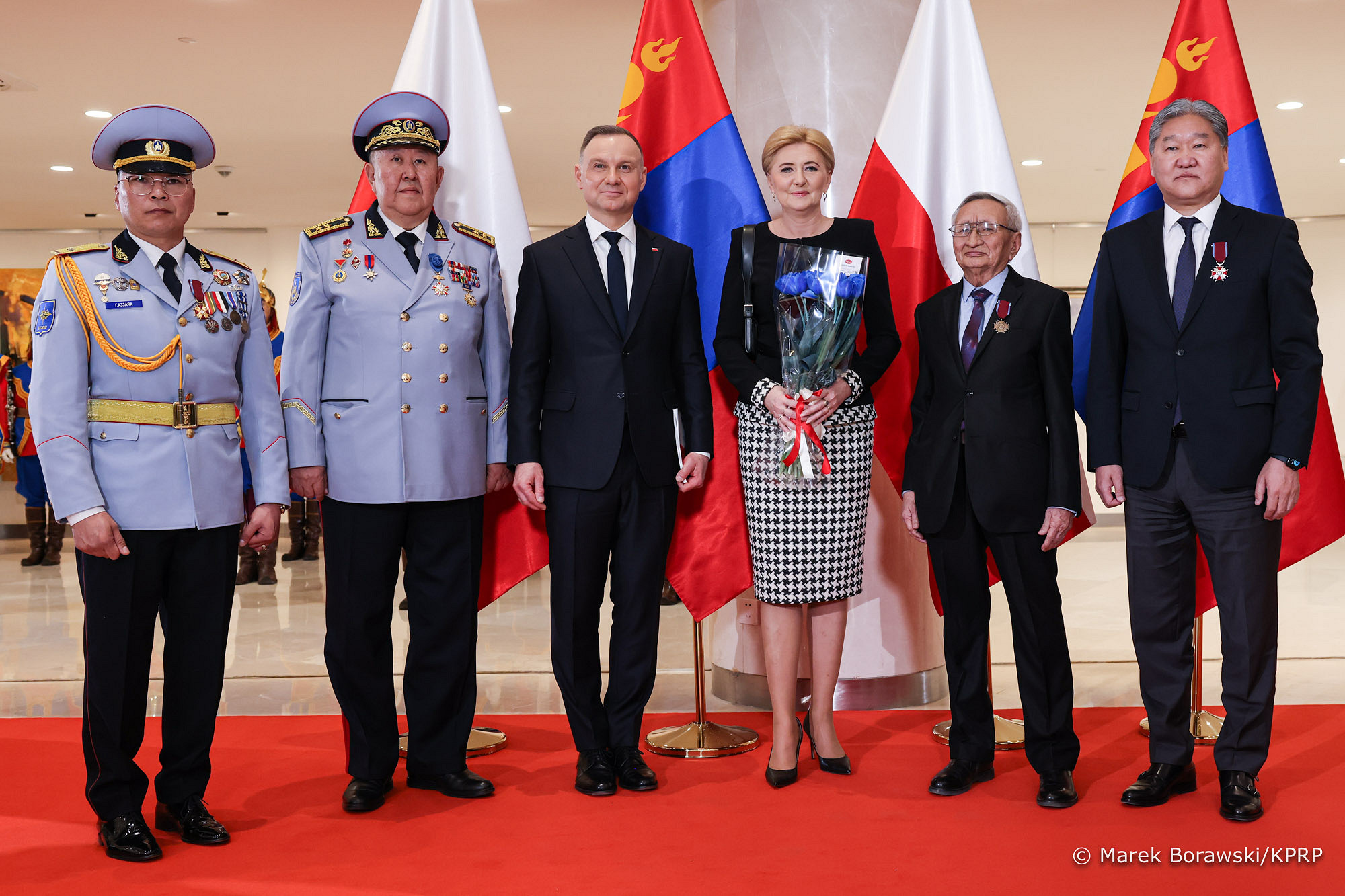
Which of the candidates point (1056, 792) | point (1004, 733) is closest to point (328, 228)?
point (1056, 792)

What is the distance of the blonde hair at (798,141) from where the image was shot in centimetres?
300

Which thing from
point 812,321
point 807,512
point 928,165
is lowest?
point 807,512

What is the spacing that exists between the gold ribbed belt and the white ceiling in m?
1.29

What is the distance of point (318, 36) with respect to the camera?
6.30m

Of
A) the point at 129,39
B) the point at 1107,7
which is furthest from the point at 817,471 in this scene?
the point at 129,39

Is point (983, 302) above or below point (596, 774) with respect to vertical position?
above

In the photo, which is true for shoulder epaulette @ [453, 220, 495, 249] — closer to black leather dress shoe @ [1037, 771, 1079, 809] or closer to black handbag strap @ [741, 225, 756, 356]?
black handbag strap @ [741, 225, 756, 356]

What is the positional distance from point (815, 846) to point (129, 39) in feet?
19.8

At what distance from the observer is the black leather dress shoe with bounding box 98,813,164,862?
8.27ft

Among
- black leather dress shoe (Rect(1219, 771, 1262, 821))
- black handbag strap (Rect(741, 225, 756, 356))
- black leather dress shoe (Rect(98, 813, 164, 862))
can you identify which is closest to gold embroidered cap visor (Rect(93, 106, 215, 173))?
black handbag strap (Rect(741, 225, 756, 356))

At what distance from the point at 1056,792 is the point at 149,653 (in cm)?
223

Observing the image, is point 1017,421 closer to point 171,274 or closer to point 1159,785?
point 1159,785

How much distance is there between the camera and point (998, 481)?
9.18ft

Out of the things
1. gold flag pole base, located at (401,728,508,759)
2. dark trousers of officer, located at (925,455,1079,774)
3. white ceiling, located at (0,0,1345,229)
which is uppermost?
white ceiling, located at (0,0,1345,229)
